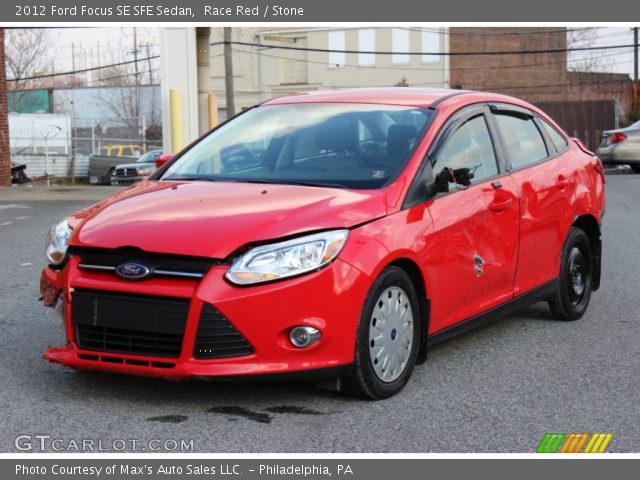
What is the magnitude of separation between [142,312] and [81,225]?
0.72 metres

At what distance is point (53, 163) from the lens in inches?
1560

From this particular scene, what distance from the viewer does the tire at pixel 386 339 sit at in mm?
4820

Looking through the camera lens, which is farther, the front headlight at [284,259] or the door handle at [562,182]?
the door handle at [562,182]

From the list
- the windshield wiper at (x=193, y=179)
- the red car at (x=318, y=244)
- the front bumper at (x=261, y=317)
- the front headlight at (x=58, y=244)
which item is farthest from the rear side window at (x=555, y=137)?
the front headlight at (x=58, y=244)

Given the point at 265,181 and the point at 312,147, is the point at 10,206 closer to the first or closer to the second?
the point at 312,147

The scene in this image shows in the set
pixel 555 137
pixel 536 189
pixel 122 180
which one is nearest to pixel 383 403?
pixel 536 189

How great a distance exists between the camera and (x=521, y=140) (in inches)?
263

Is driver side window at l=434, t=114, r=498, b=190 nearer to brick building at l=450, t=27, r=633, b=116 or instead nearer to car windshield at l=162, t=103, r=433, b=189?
car windshield at l=162, t=103, r=433, b=189

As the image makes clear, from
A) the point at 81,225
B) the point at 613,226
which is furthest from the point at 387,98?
the point at 613,226

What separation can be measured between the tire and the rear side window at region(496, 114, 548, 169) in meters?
1.69

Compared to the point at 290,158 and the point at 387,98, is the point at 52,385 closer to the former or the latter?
the point at 290,158

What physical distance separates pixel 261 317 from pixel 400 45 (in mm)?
47599

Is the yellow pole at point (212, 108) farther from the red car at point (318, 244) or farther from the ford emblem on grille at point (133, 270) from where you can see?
the ford emblem on grille at point (133, 270)

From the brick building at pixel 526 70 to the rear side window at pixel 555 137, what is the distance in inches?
1845
